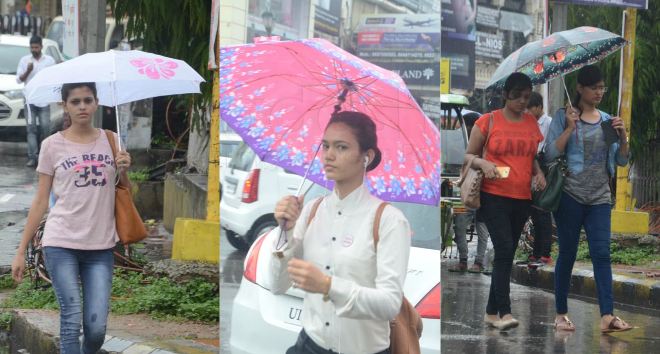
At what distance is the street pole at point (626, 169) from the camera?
40.6 ft

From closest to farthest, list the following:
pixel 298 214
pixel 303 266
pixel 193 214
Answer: pixel 303 266
pixel 298 214
pixel 193 214

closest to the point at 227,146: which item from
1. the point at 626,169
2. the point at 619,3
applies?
the point at 619,3

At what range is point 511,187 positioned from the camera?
25.8 ft

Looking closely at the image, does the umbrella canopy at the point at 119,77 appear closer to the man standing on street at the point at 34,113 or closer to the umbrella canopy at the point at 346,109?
the umbrella canopy at the point at 346,109

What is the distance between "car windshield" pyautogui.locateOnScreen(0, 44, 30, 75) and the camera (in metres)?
21.2

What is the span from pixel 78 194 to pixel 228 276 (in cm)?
182

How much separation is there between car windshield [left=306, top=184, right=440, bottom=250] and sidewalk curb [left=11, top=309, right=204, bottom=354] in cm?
282

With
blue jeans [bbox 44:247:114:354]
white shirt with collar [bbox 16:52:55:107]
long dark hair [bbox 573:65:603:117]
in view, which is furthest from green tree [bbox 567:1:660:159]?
blue jeans [bbox 44:247:114:354]

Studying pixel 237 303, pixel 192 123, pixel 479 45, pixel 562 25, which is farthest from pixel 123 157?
pixel 562 25

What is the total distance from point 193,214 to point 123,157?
598 centimetres

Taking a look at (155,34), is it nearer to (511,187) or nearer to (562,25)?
(511,187)

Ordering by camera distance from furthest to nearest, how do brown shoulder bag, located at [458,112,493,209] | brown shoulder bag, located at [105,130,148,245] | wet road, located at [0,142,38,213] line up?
wet road, located at [0,142,38,213]
brown shoulder bag, located at [458,112,493,209]
brown shoulder bag, located at [105,130,148,245]

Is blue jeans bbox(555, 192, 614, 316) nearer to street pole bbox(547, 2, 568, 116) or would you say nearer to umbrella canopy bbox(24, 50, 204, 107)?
umbrella canopy bbox(24, 50, 204, 107)

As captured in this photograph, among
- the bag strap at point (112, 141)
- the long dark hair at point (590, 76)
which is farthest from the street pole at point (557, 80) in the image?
the bag strap at point (112, 141)
